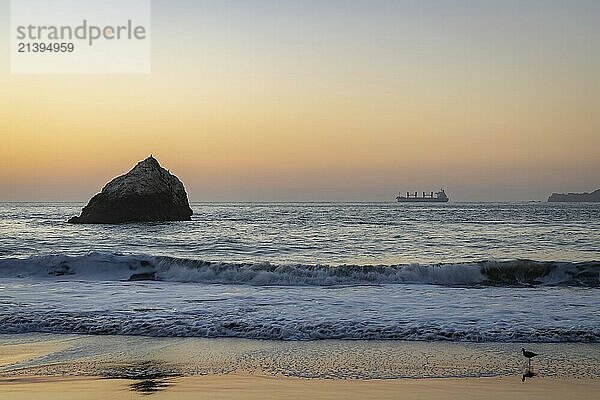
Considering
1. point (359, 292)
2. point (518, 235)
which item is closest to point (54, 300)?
point (359, 292)

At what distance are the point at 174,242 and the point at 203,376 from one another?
77.1 feet

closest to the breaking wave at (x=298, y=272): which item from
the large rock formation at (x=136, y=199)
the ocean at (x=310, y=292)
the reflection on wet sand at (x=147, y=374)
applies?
the ocean at (x=310, y=292)

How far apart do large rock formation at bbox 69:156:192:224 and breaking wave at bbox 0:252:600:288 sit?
98.1 ft

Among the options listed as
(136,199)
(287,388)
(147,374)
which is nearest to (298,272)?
(147,374)

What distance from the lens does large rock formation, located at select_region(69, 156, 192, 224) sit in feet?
165

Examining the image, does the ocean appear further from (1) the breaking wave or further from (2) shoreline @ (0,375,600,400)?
(2) shoreline @ (0,375,600,400)

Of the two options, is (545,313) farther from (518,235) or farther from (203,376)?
(518,235)

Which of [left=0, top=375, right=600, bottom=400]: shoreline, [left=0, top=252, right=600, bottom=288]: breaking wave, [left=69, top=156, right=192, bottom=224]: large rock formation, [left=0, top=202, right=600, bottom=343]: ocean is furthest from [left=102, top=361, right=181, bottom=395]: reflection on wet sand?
[left=69, top=156, right=192, bottom=224]: large rock formation

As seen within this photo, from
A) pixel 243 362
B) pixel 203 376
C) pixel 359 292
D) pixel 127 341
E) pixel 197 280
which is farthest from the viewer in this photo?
pixel 197 280

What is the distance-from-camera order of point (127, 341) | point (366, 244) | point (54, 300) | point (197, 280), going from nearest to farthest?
point (127, 341), point (54, 300), point (197, 280), point (366, 244)

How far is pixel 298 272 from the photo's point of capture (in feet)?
62.2

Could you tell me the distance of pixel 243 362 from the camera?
8.23m

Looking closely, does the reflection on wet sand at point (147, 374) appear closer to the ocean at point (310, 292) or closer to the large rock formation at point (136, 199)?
the ocean at point (310, 292)

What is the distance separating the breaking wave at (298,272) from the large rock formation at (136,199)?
2990 centimetres
